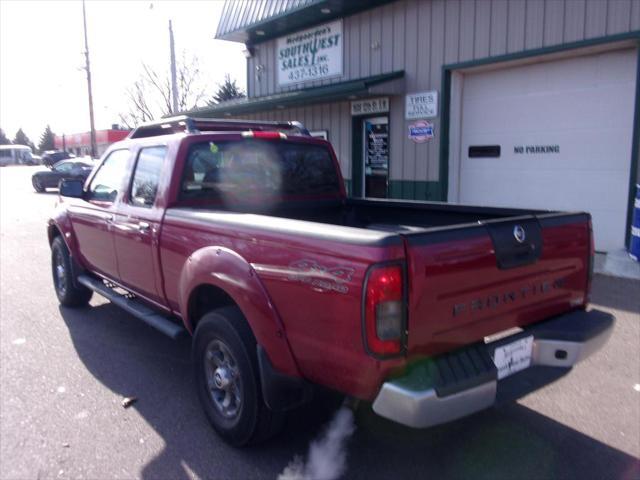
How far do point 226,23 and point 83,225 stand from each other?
10.4m

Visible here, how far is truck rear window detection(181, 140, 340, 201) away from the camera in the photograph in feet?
13.9

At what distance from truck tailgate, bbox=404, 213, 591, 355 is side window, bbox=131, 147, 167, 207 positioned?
2.53m

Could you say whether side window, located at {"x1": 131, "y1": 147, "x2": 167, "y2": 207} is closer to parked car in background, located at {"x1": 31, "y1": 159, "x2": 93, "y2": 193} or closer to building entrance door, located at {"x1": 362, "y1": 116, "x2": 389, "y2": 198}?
building entrance door, located at {"x1": 362, "y1": 116, "x2": 389, "y2": 198}

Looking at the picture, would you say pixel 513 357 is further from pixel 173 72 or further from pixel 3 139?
pixel 3 139

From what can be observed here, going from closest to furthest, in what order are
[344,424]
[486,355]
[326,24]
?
[486,355] → [344,424] → [326,24]

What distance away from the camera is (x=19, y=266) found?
8.96 m

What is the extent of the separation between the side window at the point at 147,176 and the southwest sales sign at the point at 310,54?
8.52 metres

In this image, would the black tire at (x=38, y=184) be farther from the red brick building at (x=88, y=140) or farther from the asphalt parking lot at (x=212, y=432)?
the red brick building at (x=88, y=140)

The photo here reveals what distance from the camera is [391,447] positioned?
343cm

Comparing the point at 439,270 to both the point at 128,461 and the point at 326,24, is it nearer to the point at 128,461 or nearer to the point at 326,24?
the point at 128,461

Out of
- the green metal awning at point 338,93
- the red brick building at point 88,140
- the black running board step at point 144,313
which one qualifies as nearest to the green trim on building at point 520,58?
the green metal awning at point 338,93

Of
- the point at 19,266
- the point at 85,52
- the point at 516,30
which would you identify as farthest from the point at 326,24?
the point at 85,52

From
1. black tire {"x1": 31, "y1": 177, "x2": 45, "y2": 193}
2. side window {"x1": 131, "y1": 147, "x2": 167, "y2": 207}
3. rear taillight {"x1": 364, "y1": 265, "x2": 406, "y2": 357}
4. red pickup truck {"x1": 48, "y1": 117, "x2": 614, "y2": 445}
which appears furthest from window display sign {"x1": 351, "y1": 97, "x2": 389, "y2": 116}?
black tire {"x1": 31, "y1": 177, "x2": 45, "y2": 193}

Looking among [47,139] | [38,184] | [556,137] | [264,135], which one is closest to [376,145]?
[556,137]
